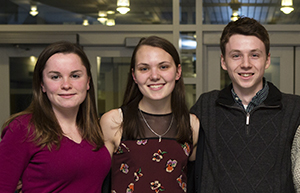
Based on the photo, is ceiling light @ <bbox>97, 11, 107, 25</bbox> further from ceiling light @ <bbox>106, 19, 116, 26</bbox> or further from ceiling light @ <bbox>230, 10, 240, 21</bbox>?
ceiling light @ <bbox>230, 10, 240, 21</bbox>

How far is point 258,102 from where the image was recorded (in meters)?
1.84

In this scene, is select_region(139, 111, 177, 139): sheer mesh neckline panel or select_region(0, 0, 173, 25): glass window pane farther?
select_region(0, 0, 173, 25): glass window pane

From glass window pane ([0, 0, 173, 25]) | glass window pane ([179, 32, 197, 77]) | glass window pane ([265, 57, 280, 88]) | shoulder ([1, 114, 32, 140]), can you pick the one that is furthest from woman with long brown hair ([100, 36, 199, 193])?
glass window pane ([265, 57, 280, 88])

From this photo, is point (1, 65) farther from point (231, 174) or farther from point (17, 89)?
point (231, 174)

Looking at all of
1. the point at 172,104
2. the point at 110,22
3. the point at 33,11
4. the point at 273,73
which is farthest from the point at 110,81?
the point at 172,104

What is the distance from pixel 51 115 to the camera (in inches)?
67.4

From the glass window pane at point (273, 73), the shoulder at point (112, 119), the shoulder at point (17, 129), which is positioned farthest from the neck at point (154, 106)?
the glass window pane at point (273, 73)

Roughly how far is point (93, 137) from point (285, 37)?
2733 mm

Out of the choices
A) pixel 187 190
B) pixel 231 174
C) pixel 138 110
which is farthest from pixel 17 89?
pixel 231 174

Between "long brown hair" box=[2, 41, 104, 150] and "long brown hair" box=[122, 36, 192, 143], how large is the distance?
169mm

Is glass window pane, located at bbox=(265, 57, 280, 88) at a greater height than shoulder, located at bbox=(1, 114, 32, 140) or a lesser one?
greater

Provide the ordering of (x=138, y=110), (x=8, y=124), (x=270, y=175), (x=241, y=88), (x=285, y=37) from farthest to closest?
(x=285, y=37), (x=138, y=110), (x=241, y=88), (x=270, y=175), (x=8, y=124)

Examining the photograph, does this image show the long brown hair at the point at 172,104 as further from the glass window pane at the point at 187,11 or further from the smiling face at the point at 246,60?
the glass window pane at the point at 187,11

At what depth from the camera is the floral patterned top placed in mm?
1820
